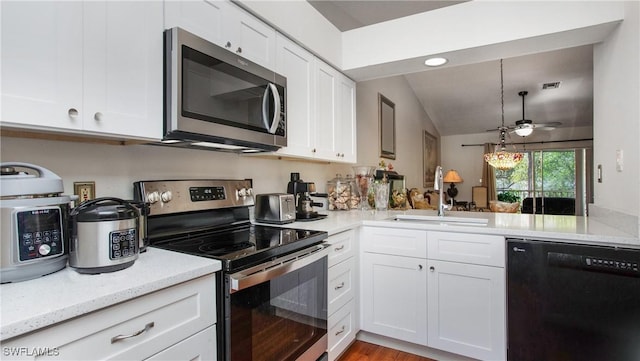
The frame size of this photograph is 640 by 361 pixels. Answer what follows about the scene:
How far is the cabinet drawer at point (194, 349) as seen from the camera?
3.08ft

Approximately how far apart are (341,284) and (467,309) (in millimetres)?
744

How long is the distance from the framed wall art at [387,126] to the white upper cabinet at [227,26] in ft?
9.12

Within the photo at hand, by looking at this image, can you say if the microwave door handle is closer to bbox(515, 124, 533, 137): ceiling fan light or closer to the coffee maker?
the coffee maker

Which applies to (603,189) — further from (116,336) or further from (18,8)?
(18,8)

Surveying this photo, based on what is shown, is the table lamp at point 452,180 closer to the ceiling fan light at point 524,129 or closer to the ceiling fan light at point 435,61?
the ceiling fan light at point 524,129

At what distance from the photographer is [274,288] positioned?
52.3 inches

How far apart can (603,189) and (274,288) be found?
214cm

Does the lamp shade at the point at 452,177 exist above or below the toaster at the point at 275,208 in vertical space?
above

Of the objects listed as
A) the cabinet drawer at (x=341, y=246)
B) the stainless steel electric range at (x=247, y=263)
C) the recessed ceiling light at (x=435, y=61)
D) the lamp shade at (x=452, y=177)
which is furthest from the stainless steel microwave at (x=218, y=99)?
the lamp shade at (x=452, y=177)

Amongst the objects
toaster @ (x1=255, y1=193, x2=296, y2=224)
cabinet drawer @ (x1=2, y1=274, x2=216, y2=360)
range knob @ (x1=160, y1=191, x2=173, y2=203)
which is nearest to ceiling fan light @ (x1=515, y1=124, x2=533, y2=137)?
toaster @ (x1=255, y1=193, x2=296, y2=224)

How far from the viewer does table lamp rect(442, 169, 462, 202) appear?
783 centimetres

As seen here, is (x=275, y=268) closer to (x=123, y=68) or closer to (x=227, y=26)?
(x=123, y=68)

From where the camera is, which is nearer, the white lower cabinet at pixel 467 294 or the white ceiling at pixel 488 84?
the white lower cabinet at pixel 467 294

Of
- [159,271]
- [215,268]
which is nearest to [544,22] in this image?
[215,268]
